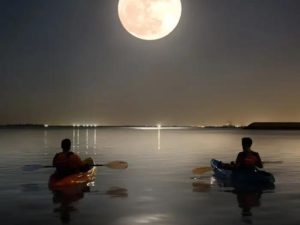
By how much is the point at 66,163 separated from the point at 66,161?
12 cm

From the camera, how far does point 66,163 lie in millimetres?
22172

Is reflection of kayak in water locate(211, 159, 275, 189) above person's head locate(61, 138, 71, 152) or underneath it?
underneath

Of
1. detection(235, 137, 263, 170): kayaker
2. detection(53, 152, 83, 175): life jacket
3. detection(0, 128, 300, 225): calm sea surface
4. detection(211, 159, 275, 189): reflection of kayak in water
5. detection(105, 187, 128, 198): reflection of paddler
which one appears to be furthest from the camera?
detection(235, 137, 263, 170): kayaker

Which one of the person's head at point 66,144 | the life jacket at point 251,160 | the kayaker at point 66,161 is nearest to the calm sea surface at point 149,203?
the kayaker at point 66,161

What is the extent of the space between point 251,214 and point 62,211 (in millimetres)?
6236

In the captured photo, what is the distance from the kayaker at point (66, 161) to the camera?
21.8 metres

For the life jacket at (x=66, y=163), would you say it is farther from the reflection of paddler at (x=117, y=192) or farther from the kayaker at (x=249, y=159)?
the kayaker at (x=249, y=159)

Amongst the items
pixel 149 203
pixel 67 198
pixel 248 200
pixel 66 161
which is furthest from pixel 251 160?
pixel 67 198

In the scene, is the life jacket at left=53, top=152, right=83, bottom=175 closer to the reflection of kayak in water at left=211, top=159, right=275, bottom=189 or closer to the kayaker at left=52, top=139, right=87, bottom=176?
the kayaker at left=52, top=139, right=87, bottom=176

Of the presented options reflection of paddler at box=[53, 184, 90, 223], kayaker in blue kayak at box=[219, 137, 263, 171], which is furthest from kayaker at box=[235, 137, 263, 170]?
reflection of paddler at box=[53, 184, 90, 223]

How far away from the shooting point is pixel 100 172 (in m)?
31.5

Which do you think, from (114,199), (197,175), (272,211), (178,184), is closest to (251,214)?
(272,211)

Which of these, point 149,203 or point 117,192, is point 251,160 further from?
point 149,203

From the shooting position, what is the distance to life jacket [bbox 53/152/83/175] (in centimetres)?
2195
